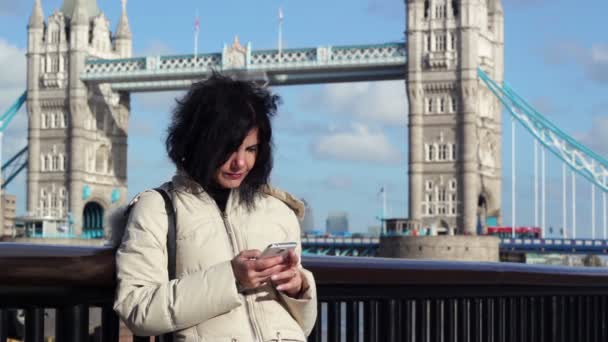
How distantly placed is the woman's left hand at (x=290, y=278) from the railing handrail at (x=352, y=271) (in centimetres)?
24

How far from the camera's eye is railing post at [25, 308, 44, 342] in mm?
2270

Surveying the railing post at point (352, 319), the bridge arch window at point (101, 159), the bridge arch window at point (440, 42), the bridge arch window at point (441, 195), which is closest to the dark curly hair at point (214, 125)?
the railing post at point (352, 319)

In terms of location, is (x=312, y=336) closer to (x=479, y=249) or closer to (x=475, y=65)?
(x=479, y=249)

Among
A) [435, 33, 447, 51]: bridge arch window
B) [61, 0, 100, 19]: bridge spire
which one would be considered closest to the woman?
[435, 33, 447, 51]: bridge arch window

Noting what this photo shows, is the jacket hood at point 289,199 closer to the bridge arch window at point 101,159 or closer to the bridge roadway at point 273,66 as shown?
the bridge roadway at point 273,66

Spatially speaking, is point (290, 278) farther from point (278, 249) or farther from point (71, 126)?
point (71, 126)

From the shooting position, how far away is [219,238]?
2316 mm

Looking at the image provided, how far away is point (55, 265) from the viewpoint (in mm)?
2193

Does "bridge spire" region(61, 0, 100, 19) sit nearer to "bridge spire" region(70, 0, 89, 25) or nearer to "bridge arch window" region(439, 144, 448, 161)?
"bridge spire" region(70, 0, 89, 25)

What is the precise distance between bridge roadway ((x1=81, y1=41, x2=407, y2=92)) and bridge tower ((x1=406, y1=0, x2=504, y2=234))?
1.23 metres

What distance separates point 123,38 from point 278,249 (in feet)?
178

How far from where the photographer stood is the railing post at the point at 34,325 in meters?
2.27

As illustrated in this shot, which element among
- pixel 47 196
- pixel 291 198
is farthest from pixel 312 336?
pixel 47 196

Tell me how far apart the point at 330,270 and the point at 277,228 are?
29 centimetres
